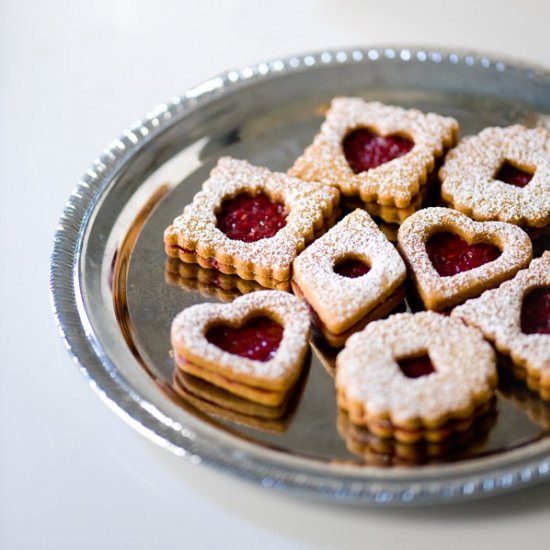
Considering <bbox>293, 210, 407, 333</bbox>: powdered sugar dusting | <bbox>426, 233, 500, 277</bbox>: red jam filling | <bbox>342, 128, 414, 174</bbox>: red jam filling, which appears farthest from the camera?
<bbox>342, 128, 414, 174</bbox>: red jam filling

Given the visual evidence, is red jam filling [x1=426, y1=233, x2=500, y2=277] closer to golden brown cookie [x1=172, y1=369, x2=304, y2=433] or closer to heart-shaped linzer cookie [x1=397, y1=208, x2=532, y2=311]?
heart-shaped linzer cookie [x1=397, y1=208, x2=532, y2=311]

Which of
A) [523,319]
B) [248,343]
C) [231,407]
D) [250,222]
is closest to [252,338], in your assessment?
[248,343]

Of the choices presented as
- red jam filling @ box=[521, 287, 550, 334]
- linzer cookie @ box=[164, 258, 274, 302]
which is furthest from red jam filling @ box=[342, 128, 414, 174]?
red jam filling @ box=[521, 287, 550, 334]

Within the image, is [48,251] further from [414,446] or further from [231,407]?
[414,446]

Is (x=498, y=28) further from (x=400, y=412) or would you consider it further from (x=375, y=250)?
(x=400, y=412)

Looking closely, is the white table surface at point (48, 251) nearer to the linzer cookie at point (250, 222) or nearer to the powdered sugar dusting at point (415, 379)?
the powdered sugar dusting at point (415, 379)

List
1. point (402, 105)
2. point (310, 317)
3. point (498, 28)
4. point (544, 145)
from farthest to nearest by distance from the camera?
point (498, 28) → point (402, 105) → point (544, 145) → point (310, 317)

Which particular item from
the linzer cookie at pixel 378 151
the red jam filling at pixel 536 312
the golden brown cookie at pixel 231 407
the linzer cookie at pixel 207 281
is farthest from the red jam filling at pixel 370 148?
the golden brown cookie at pixel 231 407

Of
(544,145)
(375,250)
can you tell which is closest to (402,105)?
(544,145)
